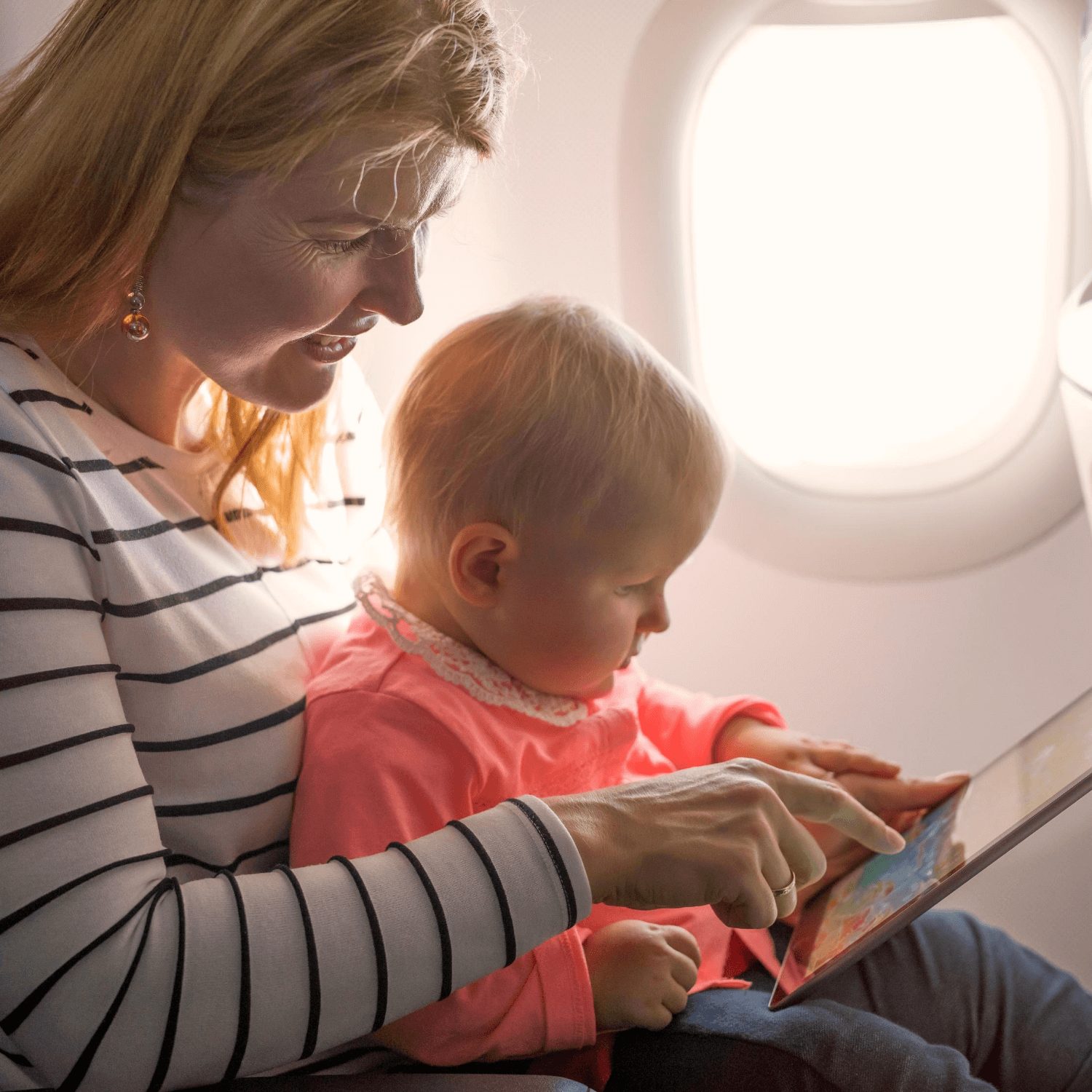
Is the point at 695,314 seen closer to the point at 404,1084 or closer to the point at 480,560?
the point at 480,560

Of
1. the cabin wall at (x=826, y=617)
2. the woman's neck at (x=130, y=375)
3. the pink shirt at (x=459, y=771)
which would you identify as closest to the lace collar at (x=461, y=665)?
the pink shirt at (x=459, y=771)

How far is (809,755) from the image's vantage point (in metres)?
1.10

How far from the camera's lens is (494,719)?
0.96 metres

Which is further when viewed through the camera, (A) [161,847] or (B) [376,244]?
(B) [376,244]

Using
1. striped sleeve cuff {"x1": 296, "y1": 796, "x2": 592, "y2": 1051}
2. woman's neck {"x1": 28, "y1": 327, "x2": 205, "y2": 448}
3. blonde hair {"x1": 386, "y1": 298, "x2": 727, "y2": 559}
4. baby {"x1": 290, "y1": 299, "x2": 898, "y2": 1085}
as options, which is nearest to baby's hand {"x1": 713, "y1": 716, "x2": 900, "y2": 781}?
baby {"x1": 290, "y1": 299, "x2": 898, "y2": 1085}

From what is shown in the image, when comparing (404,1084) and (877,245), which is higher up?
(877,245)

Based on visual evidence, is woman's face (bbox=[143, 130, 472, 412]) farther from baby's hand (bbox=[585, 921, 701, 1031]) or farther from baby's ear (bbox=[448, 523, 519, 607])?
baby's hand (bbox=[585, 921, 701, 1031])

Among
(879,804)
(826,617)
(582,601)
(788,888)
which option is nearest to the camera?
(788,888)

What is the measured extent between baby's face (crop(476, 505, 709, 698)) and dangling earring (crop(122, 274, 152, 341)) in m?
0.35

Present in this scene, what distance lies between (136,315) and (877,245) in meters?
0.96

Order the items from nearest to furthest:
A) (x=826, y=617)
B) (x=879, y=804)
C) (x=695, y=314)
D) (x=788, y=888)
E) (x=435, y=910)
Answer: (x=435, y=910), (x=788, y=888), (x=879, y=804), (x=695, y=314), (x=826, y=617)

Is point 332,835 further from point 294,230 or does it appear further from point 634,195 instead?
point 634,195

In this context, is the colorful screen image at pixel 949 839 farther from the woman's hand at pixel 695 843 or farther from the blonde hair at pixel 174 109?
the blonde hair at pixel 174 109

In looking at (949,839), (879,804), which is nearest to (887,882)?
(949,839)
